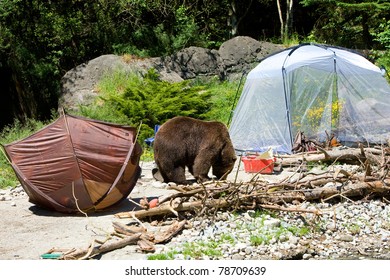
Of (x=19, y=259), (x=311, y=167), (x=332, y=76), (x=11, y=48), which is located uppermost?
(x=11, y=48)

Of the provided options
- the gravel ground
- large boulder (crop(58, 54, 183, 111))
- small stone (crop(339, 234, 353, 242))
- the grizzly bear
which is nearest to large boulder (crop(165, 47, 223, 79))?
large boulder (crop(58, 54, 183, 111))

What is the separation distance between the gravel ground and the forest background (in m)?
8.58

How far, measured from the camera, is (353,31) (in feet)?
77.4

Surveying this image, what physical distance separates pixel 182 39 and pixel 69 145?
14.5 meters

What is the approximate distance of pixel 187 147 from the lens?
29.8ft

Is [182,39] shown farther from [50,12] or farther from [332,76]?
[332,76]

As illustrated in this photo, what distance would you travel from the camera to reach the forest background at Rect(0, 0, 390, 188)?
747 inches

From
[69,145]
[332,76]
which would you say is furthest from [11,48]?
[69,145]

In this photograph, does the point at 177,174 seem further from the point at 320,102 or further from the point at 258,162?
the point at 320,102

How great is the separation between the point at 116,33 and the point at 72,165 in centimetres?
1459

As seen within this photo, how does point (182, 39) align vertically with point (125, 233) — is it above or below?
above

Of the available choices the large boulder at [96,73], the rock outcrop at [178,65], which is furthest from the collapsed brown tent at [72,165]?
the large boulder at [96,73]

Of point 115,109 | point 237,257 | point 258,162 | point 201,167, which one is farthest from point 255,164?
point 115,109

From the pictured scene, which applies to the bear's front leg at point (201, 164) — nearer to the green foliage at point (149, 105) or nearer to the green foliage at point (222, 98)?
the green foliage at point (149, 105)
